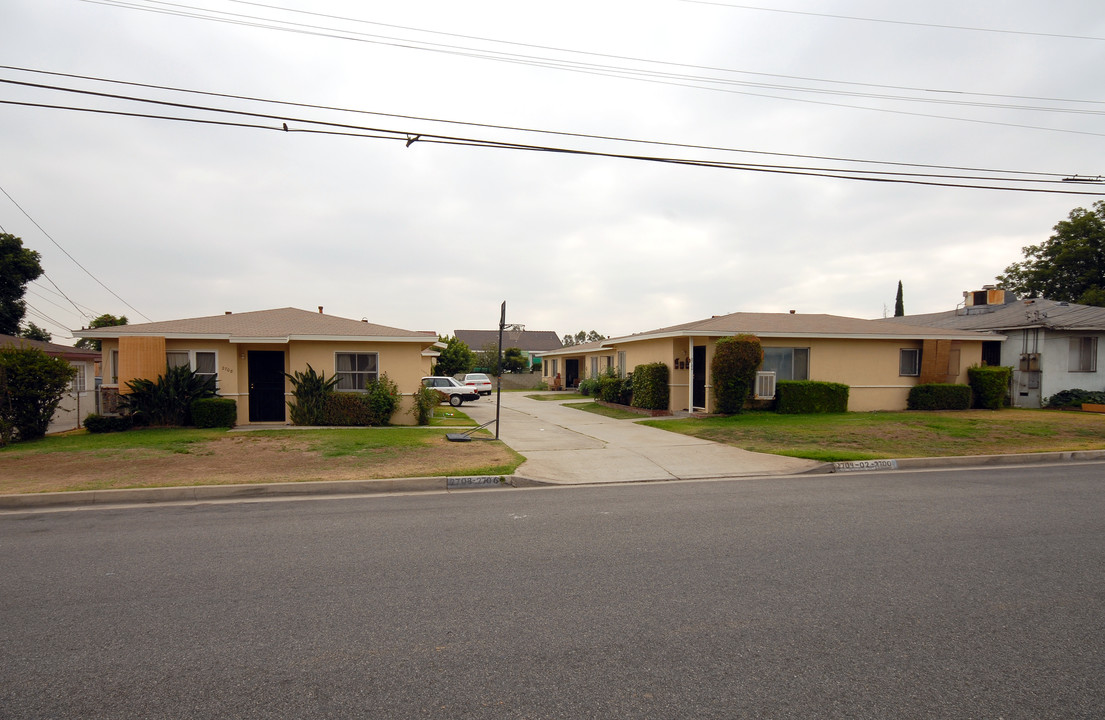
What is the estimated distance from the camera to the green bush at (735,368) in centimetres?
1869

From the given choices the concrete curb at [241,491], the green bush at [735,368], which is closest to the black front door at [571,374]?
the green bush at [735,368]

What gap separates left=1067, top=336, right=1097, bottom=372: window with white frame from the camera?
21.6m

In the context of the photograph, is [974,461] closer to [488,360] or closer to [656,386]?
[656,386]

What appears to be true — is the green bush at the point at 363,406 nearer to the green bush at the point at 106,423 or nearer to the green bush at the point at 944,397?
the green bush at the point at 106,423

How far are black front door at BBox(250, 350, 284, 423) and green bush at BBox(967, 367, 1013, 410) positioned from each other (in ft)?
76.1

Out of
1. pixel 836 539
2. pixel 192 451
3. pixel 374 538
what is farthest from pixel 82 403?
pixel 836 539

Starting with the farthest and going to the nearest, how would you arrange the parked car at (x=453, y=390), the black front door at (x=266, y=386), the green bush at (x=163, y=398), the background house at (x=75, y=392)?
the parked car at (x=453, y=390) < the black front door at (x=266, y=386) < the background house at (x=75, y=392) < the green bush at (x=163, y=398)

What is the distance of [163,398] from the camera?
1653 cm

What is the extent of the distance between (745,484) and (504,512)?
4.19m

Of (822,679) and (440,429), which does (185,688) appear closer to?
(822,679)

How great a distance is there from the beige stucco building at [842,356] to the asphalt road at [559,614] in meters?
13.2

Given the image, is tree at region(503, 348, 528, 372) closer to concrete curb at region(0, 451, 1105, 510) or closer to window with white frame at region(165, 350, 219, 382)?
window with white frame at region(165, 350, 219, 382)

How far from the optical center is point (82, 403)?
19203 millimetres

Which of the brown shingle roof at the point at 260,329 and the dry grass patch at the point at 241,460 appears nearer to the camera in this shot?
the dry grass patch at the point at 241,460
